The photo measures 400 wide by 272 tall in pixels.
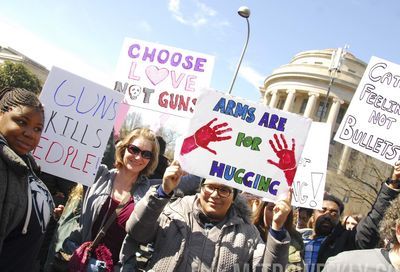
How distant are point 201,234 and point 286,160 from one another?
91 cm

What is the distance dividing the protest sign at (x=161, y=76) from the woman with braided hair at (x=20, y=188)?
2.77 metres

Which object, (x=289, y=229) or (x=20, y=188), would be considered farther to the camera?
(x=289, y=229)

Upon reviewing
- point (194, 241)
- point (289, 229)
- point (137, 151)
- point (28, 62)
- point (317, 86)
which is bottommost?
point (194, 241)

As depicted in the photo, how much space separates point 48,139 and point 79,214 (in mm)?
654

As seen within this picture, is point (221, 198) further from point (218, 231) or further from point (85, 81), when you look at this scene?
point (85, 81)

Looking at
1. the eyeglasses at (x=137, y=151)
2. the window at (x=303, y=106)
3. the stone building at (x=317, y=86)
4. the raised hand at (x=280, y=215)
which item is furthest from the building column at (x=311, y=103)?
the raised hand at (x=280, y=215)

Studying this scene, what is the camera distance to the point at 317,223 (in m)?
4.27

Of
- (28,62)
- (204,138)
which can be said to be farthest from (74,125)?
(28,62)

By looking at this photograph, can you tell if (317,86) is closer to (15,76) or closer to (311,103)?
(311,103)

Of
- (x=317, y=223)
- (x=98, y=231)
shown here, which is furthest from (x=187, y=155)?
(x=317, y=223)

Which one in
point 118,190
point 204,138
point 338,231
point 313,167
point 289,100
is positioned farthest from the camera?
A: point 289,100

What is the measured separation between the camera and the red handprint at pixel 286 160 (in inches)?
124

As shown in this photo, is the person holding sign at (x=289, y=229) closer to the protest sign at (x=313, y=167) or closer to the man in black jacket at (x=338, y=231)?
the man in black jacket at (x=338, y=231)

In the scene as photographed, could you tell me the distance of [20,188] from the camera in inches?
76.0
